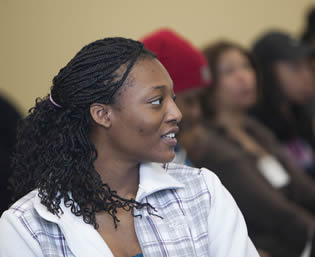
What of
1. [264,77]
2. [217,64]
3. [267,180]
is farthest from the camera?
[264,77]

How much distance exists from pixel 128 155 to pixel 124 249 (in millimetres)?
223

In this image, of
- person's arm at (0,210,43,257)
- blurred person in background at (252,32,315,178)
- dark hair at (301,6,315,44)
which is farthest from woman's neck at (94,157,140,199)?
dark hair at (301,6,315,44)

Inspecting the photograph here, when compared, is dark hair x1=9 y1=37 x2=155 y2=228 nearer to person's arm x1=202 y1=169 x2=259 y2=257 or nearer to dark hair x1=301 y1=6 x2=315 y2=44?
person's arm x1=202 y1=169 x2=259 y2=257

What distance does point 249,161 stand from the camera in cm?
200

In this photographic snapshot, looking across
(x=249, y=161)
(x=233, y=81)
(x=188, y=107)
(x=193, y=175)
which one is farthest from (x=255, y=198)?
(x=193, y=175)

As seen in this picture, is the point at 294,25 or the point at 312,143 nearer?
the point at 312,143

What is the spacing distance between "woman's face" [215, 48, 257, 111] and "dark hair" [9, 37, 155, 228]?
3.54ft

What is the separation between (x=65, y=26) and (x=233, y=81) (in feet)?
2.72

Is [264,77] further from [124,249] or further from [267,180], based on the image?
[124,249]

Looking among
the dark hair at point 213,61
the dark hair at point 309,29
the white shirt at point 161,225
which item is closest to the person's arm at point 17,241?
the white shirt at point 161,225

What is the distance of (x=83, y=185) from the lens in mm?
1133

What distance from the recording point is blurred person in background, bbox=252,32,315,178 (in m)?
2.54

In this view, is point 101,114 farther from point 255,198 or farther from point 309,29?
point 309,29

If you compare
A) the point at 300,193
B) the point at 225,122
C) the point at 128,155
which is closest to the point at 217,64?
the point at 225,122
